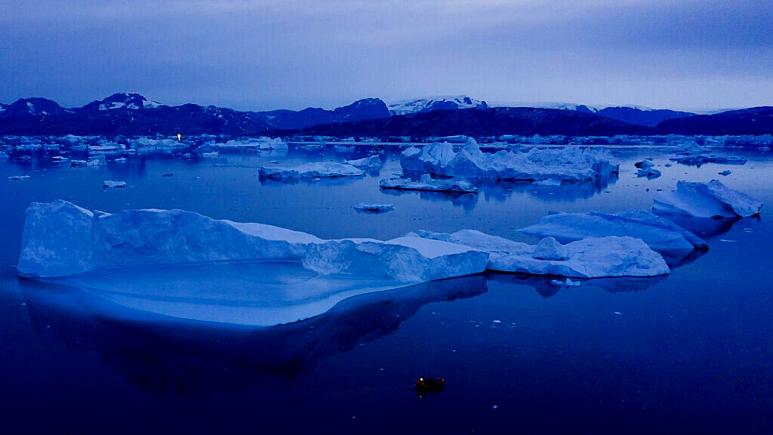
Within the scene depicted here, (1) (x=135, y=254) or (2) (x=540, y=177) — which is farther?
(2) (x=540, y=177)

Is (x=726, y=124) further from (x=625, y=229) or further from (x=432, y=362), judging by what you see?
(x=432, y=362)

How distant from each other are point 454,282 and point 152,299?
134 inches

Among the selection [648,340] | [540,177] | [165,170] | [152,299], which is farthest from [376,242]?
→ [165,170]

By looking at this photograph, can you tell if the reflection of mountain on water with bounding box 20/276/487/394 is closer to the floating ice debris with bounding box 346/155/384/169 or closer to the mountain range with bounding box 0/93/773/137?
the floating ice debris with bounding box 346/155/384/169

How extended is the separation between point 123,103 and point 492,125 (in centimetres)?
6238

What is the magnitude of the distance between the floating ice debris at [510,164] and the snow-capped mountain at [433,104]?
8594 cm

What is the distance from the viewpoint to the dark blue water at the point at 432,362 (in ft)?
14.7

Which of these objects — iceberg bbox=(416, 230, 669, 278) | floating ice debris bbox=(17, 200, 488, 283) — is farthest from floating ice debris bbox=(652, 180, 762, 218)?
floating ice debris bbox=(17, 200, 488, 283)

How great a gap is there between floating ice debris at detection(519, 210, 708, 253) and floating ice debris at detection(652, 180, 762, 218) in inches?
142

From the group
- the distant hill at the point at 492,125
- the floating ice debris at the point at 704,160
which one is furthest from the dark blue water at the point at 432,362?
the distant hill at the point at 492,125

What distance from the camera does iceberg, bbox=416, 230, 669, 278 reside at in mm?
8320

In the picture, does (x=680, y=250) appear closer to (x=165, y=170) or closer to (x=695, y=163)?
(x=165, y=170)

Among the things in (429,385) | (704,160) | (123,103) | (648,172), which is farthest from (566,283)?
(123,103)

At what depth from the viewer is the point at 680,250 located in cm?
1007
